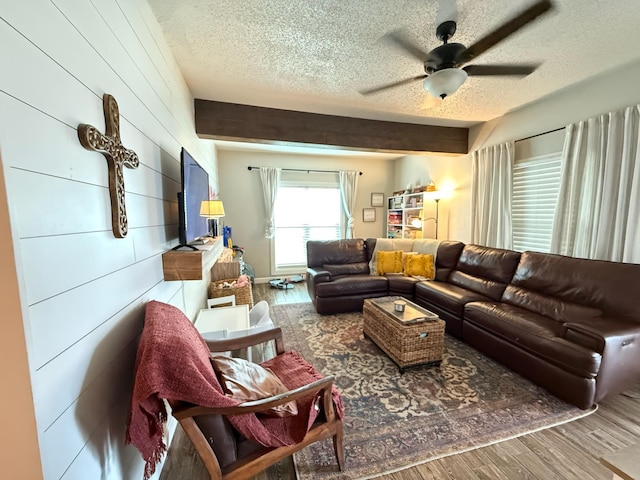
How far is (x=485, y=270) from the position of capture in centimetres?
312

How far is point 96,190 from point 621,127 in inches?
153

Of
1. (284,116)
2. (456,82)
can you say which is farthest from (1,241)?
(284,116)

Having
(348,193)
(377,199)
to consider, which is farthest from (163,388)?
(377,199)

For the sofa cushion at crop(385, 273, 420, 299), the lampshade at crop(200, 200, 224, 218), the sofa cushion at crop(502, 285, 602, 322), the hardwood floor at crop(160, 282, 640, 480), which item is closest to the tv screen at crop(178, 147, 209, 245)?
the lampshade at crop(200, 200, 224, 218)

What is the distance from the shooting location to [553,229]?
111 inches

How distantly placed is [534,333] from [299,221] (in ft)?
13.9

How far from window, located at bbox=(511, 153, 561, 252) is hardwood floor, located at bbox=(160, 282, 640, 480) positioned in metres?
1.98

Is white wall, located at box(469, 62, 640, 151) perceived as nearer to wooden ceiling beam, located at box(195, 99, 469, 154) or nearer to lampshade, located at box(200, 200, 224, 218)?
wooden ceiling beam, located at box(195, 99, 469, 154)

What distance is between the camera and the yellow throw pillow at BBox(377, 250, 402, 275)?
3.86 metres

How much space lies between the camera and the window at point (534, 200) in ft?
9.66

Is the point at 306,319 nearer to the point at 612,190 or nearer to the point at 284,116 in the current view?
the point at 284,116

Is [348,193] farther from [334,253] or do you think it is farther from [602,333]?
[602,333]

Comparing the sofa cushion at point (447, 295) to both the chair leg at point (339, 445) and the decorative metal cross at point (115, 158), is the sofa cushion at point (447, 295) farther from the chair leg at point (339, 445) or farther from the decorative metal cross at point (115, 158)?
the decorative metal cross at point (115, 158)

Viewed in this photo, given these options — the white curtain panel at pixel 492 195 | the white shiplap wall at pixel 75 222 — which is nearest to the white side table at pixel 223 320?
the white shiplap wall at pixel 75 222
